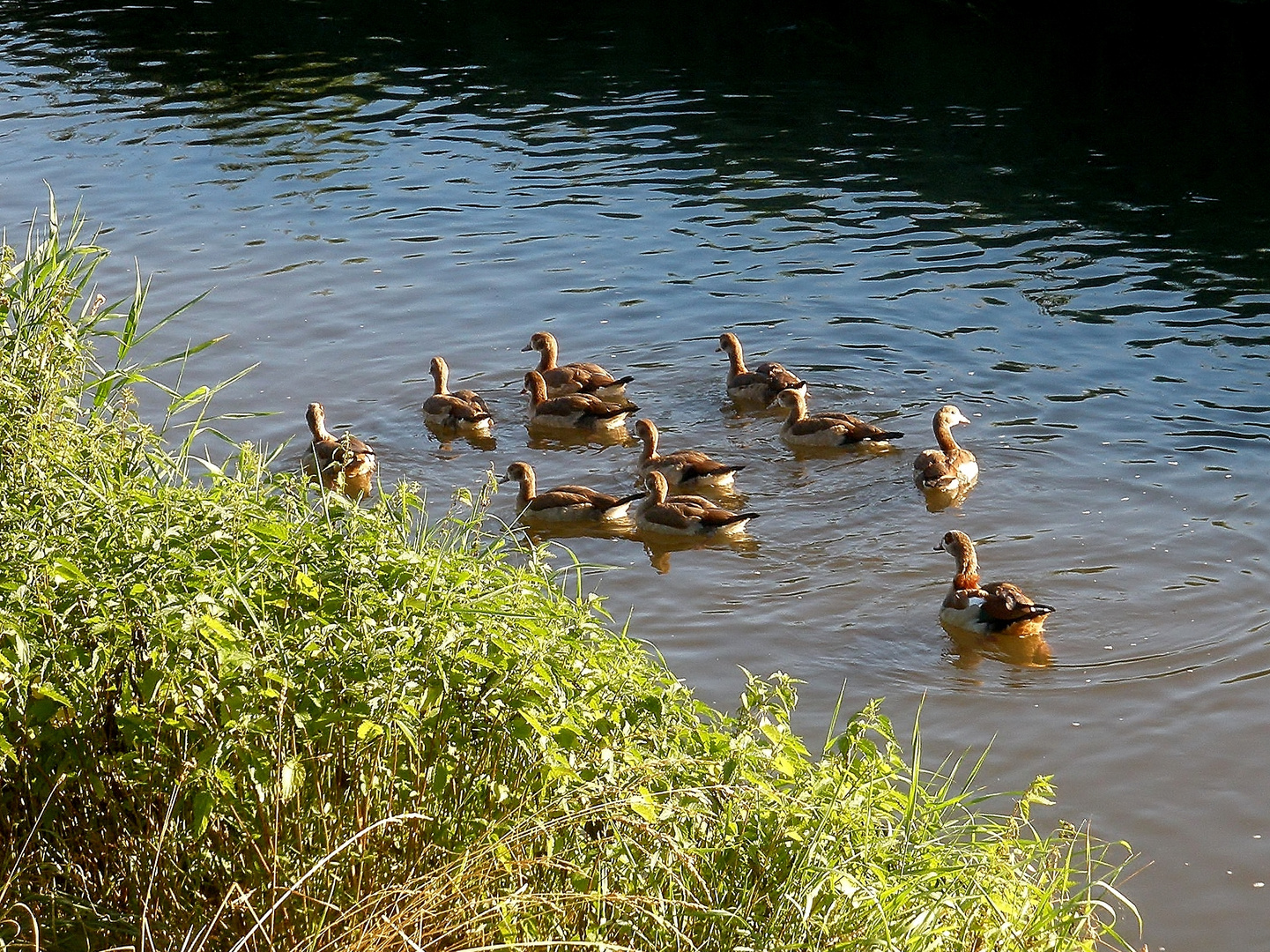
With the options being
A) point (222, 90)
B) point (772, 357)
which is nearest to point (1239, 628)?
point (772, 357)

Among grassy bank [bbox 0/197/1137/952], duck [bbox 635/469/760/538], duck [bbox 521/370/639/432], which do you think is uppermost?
grassy bank [bbox 0/197/1137/952]

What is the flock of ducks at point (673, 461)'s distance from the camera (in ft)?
30.8

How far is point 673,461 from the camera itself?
1166 centimetres

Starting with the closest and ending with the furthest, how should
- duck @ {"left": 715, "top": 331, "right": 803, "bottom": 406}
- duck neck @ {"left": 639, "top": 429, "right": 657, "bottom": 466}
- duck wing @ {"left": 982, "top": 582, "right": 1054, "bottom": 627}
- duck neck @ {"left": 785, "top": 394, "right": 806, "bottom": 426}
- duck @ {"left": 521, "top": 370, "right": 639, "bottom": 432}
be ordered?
duck wing @ {"left": 982, "top": 582, "right": 1054, "bottom": 627}, duck neck @ {"left": 639, "top": 429, "right": 657, "bottom": 466}, duck neck @ {"left": 785, "top": 394, "right": 806, "bottom": 426}, duck @ {"left": 521, "top": 370, "right": 639, "bottom": 432}, duck @ {"left": 715, "top": 331, "right": 803, "bottom": 406}

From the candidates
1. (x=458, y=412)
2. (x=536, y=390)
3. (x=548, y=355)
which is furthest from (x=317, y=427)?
(x=548, y=355)

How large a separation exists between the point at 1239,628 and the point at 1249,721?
3.44ft

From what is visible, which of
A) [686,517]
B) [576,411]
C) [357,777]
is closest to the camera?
[357,777]

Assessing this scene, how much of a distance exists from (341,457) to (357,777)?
6632mm

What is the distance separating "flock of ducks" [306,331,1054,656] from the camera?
370 inches

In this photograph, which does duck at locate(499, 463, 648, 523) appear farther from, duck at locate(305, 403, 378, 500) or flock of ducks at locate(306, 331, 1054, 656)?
duck at locate(305, 403, 378, 500)

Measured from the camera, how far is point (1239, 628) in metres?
9.14

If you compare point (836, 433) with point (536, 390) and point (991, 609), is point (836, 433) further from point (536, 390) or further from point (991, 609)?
point (991, 609)

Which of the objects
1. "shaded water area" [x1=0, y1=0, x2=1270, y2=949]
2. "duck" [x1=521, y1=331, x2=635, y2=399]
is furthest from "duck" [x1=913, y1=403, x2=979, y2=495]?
"duck" [x1=521, y1=331, x2=635, y2=399]

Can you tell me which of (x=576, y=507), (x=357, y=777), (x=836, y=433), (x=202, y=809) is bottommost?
(x=576, y=507)
